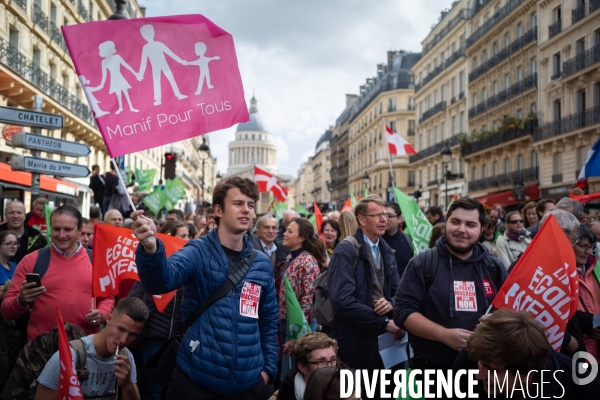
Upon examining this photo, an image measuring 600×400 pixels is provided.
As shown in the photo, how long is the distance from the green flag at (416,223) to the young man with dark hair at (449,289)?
3.34m

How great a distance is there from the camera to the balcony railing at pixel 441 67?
138 feet

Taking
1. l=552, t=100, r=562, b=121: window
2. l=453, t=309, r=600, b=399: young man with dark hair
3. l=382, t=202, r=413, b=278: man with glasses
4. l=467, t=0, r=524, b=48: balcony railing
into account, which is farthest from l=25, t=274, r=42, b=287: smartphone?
l=467, t=0, r=524, b=48: balcony railing

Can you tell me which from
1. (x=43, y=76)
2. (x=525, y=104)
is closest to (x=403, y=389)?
(x=43, y=76)

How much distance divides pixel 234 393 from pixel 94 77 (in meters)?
2.03

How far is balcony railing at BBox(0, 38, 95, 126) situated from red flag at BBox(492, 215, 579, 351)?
19.9 meters

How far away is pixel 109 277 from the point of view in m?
4.61

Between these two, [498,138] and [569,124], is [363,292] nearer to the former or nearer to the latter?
[569,124]

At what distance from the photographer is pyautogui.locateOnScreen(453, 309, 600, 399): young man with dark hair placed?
2689 millimetres

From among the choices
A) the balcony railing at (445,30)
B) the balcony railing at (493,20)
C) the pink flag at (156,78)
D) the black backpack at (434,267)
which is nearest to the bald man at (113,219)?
the pink flag at (156,78)

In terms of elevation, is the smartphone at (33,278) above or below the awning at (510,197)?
below

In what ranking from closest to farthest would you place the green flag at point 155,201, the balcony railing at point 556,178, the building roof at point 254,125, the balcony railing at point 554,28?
the green flag at point 155,201
the balcony railing at point 554,28
the balcony railing at point 556,178
the building roof at point 254,125

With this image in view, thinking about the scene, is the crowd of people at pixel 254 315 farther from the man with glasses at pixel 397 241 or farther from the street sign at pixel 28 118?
the street sign at pixel 28 118

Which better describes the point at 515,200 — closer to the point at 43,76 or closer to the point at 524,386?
the point at 43,76

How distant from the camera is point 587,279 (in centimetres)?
457
